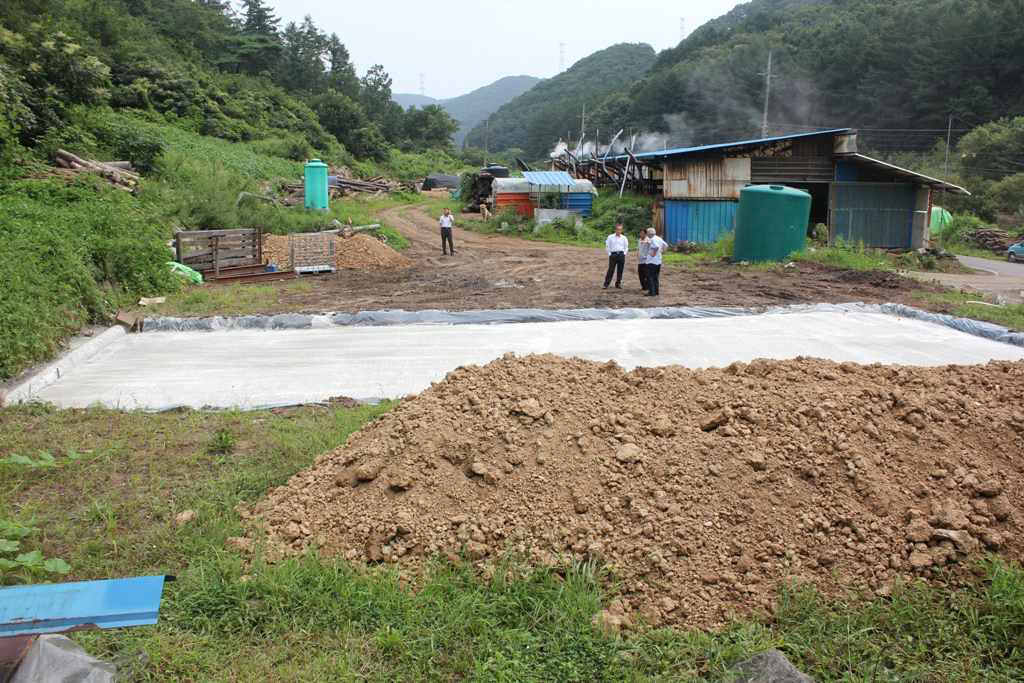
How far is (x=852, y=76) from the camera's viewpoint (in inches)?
2301

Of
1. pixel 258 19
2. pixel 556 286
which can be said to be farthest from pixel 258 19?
pixel 556 286

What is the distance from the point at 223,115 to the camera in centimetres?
3797

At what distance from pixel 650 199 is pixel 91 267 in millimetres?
22489

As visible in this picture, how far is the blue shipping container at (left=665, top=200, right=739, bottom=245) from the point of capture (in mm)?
25562

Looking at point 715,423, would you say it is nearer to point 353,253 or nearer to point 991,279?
point 353,253

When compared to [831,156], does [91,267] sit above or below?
below

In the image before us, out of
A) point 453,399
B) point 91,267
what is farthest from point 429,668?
point 91,267

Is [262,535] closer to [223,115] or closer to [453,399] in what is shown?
[453,399]

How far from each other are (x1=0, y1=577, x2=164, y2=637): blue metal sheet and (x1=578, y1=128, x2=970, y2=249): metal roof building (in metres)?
24.3

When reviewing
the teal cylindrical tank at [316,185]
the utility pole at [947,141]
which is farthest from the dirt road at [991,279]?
the utility pole at [947,141]

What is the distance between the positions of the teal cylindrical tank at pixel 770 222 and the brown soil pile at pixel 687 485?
14338mm

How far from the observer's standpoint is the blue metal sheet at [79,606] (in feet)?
9.48

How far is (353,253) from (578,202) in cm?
1522

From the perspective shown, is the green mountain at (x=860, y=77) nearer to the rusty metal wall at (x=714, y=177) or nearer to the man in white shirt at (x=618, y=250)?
the rusty metal wall at (x=714, y=177)
